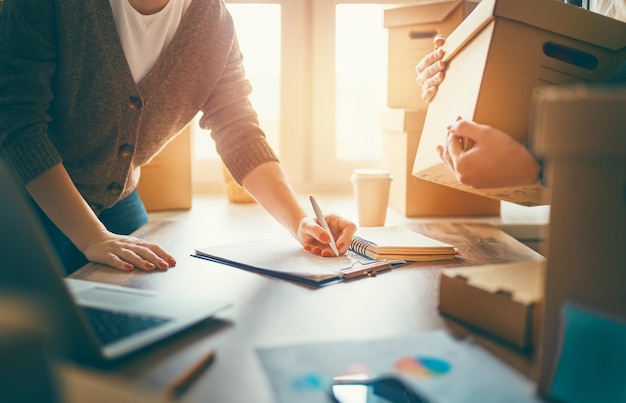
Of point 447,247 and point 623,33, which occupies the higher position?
point 623,33

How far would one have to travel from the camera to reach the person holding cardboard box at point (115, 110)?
105cm

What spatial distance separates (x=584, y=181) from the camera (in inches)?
20.5

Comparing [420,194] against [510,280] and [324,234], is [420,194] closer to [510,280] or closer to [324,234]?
[324,234]

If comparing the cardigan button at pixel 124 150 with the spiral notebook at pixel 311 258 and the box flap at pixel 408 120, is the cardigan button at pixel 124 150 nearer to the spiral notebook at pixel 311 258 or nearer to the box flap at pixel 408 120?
the spiral notebook at pixel 311 258

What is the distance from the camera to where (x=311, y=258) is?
1050mm

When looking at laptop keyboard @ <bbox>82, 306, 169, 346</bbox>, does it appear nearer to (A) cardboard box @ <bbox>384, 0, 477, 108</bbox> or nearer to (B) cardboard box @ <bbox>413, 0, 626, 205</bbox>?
(B) cardboard box @ <bbox>413, 0, 626, 205</bbox>

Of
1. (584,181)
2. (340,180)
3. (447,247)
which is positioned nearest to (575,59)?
(447,247)

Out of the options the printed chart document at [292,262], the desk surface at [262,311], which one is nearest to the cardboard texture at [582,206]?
the desk surface at [262,311]

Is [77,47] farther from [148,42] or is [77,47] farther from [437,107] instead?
[437,107]

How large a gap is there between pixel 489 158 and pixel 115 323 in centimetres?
58

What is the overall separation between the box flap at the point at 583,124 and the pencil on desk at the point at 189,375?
38 cm

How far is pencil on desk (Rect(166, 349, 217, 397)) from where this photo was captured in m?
0.55

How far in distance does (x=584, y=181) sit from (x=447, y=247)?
570 millimetres

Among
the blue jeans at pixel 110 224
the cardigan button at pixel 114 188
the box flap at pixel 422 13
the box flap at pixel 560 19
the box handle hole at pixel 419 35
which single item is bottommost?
the blue jeans at pixel 110 224
